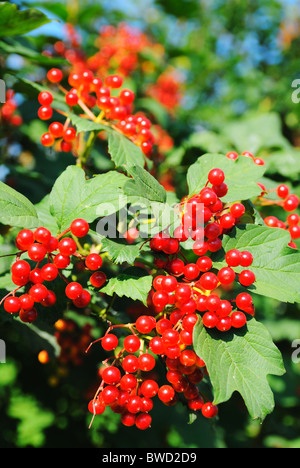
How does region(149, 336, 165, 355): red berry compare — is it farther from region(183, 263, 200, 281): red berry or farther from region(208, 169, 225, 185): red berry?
region(208, 169, 225, 185): red berry

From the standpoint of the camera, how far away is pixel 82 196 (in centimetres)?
117

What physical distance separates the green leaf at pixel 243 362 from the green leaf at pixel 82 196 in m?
0.42

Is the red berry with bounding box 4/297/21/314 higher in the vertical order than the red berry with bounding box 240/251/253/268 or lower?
lower

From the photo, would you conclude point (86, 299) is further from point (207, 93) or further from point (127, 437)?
point (207, 93)

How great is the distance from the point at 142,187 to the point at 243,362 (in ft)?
1.78

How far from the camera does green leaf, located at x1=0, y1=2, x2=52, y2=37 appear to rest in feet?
5.00

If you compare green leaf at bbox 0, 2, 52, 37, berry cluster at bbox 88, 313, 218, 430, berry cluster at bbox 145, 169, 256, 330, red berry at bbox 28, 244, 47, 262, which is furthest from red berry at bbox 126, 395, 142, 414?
green leaf at bbox 0, 2, 52, 37

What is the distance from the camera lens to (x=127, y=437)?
2262 millimetres

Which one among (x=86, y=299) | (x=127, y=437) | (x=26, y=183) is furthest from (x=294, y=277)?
(x=127, y=437)

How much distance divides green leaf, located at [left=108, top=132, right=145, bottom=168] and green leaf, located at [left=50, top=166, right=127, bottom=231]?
0.09m

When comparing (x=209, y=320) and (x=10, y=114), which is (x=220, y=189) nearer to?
(x=209, y=320)

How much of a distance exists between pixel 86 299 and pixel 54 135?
2.07 ft

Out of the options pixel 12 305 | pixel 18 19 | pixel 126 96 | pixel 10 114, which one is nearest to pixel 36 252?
pixel 12 305

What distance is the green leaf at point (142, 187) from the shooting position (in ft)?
3.36
